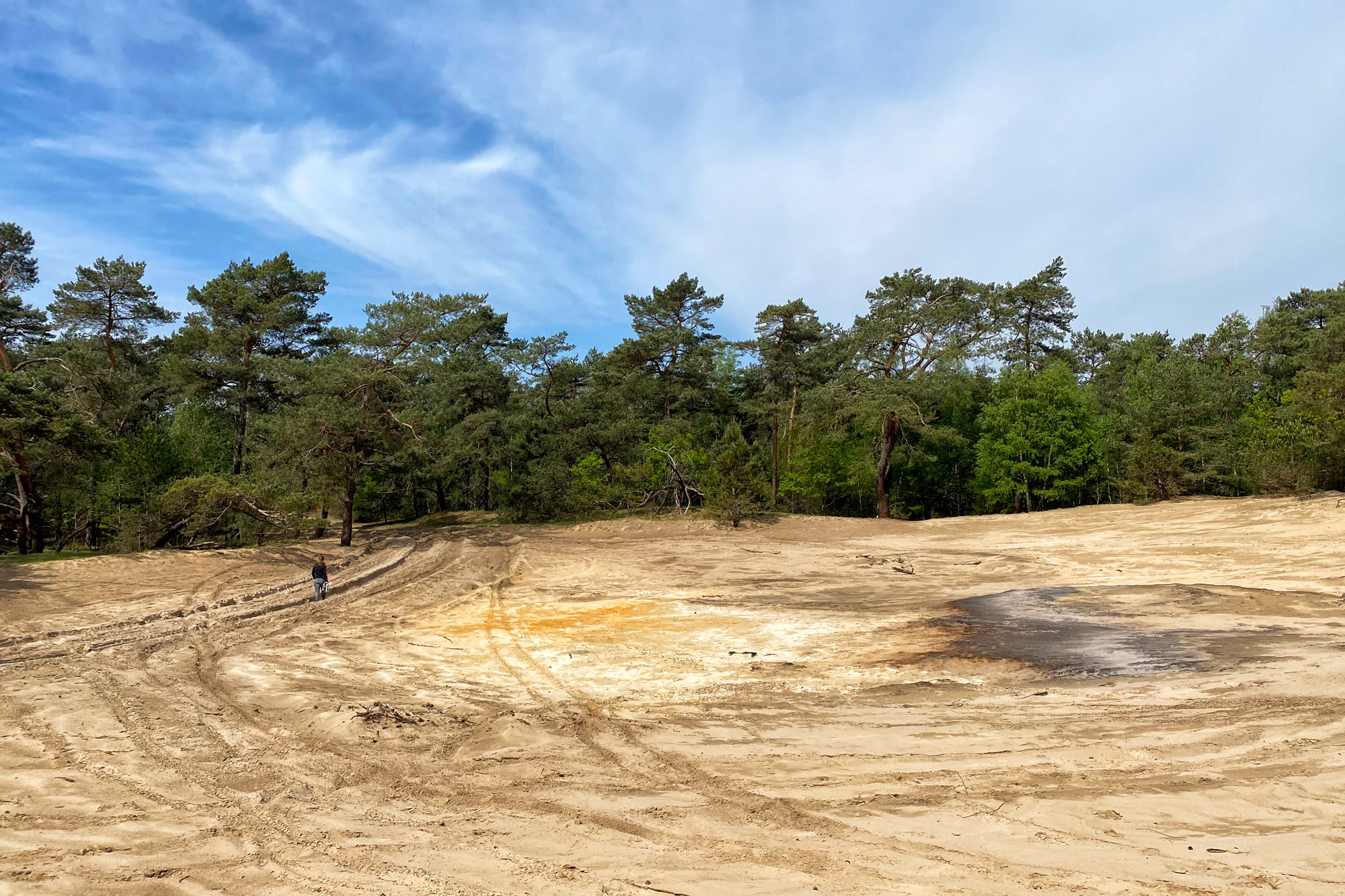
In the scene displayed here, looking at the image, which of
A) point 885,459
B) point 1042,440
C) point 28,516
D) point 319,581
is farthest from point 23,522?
point 1042,440

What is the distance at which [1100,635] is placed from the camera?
9766 mm

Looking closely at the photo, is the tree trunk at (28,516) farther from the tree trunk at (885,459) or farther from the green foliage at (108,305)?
the tree trunk at (885,459)

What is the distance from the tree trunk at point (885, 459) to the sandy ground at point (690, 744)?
70.0 ft

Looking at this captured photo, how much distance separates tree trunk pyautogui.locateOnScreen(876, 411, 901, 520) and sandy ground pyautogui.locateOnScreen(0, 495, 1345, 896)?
840 inches

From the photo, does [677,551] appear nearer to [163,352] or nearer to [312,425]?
[312,425]

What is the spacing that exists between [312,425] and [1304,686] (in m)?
27.4

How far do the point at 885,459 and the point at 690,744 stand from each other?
32.4m

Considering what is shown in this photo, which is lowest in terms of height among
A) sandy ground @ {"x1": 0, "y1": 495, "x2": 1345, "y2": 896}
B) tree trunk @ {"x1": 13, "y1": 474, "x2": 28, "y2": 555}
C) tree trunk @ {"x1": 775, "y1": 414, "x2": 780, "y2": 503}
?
sandy ground @ {"x1": 0, "y1": 495, "x2": 1345, "y2": 896}

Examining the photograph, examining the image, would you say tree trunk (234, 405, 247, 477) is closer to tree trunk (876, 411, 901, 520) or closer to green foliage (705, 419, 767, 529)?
green foliage (705, 419, 767, 529)

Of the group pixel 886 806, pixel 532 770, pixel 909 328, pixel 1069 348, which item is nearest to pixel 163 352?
pixel 909 328

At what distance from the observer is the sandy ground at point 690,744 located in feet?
12.5

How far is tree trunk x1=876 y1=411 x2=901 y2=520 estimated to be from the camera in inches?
1401

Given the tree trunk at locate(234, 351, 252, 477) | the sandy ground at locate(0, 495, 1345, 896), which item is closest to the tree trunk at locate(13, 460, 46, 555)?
the sandy ground at locate(0, 495, 1345, 896)

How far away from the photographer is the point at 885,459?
36375 millimetres
